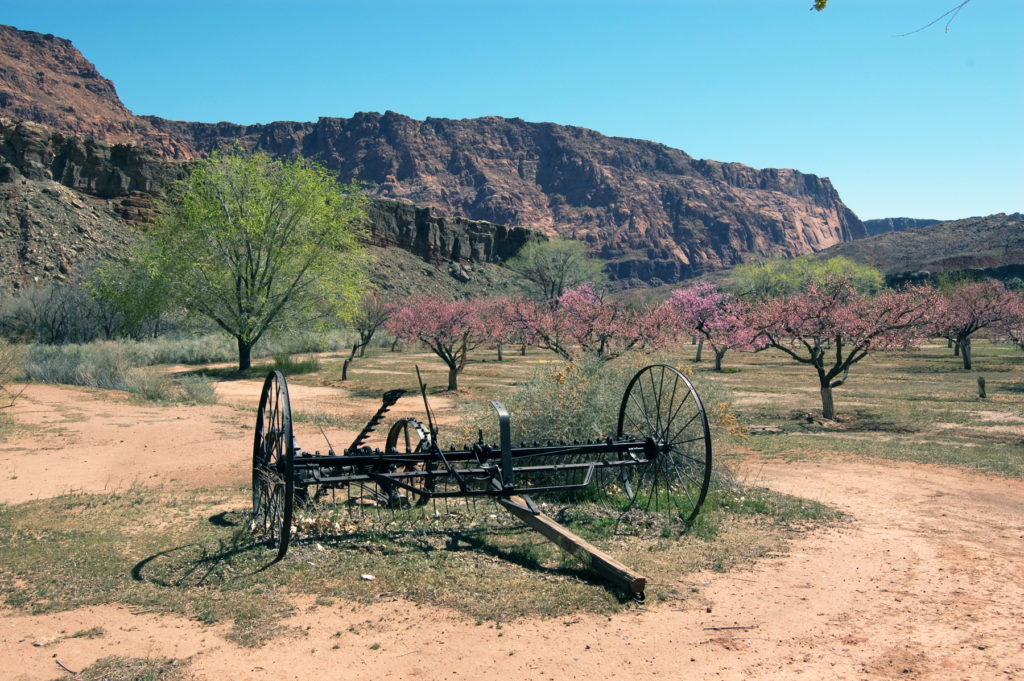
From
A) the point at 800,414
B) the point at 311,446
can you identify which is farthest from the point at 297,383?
the point at 800,414

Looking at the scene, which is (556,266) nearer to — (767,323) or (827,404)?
(767,323)

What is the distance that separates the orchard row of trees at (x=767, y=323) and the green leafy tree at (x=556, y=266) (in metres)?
43.8

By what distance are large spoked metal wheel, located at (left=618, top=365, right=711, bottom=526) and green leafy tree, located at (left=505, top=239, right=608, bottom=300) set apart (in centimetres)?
7108

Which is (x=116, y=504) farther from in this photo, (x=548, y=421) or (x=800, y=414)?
(x=800, y=414)

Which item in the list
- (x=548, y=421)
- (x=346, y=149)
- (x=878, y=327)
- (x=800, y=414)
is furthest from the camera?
(x=346, y=149)

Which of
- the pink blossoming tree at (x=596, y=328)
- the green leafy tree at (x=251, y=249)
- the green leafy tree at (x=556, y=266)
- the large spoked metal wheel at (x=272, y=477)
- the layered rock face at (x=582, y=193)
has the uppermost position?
the layered rock face at (x=582, y=193)

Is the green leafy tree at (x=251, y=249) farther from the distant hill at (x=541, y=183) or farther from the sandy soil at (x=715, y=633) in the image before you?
the distant hill at (x=541, y=183)

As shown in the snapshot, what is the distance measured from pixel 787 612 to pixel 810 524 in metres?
2.94

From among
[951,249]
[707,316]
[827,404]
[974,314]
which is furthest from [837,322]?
[951,249]

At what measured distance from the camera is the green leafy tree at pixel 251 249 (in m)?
29.6

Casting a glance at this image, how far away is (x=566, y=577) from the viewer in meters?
5.63

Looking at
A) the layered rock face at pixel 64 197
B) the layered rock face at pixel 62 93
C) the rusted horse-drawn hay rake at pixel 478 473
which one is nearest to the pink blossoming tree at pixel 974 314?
the rusted horse-drawn hay rake at pixel 478 473

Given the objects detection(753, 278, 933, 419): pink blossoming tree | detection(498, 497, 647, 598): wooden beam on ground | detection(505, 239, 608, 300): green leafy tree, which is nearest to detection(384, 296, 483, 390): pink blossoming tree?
detection(753, 278, 933, 419): pink blossoming tree

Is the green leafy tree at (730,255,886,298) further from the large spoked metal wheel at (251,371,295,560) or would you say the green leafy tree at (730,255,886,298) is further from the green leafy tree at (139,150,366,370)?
the large spoked metal wheel at (251,371,295,560)
